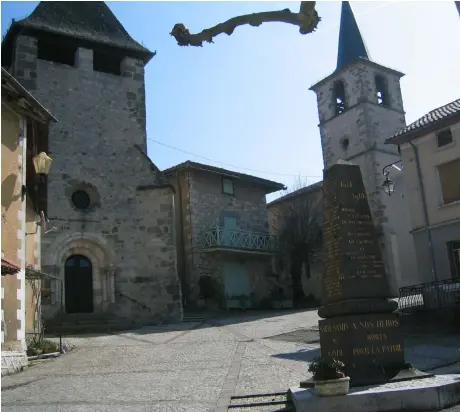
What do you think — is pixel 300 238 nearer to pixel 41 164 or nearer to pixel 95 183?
pixel 95 183

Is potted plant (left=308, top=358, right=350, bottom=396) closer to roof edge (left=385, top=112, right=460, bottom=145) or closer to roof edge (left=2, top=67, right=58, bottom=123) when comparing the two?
roof edge (left=2, top=67, right=58, bottom=123)

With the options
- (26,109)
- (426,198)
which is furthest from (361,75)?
(26,109)

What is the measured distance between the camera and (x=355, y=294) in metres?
6.93

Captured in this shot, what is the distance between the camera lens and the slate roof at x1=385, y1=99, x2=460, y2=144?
1816 cm

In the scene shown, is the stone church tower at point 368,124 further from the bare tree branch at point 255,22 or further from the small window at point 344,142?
the bare tree branch at point 255,22

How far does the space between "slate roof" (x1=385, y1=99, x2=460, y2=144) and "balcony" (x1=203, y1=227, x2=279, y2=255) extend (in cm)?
866

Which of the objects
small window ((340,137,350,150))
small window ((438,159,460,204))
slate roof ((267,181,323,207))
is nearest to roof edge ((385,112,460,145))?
small window ((438,159,460,204))

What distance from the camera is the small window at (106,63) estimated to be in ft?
72.3

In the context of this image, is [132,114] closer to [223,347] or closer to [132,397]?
[223,347]

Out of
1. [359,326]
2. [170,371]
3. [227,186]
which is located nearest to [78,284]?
[227,186]

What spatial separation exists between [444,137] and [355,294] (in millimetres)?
13387

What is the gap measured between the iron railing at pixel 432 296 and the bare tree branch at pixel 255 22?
1199cm

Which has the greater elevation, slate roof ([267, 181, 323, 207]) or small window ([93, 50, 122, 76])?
small window ([93, 50, 122, 76])

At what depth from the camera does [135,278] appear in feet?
64.0
